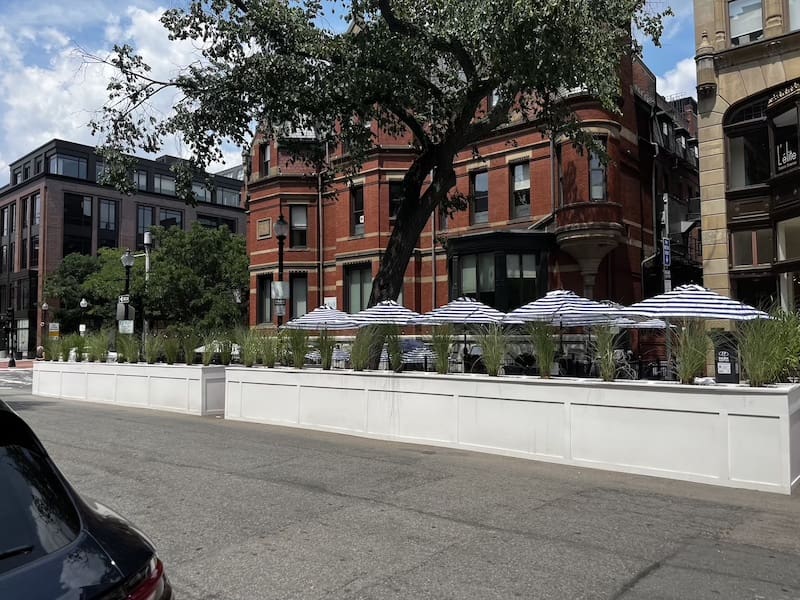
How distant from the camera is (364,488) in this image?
7379mm

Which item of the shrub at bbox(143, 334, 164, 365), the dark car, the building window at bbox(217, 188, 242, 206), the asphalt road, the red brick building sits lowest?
the asphalt road

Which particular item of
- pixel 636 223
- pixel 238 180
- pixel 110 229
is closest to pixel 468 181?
pixel 636 223

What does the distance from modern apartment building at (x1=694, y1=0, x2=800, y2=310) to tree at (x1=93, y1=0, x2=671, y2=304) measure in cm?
591

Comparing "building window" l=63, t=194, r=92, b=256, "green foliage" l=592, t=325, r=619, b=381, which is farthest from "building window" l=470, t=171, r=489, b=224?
"building window" l=63, t=194, r=92, b=256

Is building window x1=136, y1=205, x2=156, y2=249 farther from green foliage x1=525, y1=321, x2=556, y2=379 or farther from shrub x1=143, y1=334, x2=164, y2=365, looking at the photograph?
green foliage x1=525, y1=321, x2=556, y2=379

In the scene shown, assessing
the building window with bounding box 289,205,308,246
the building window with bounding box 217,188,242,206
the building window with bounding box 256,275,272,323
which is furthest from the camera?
the building window with bounding box 217,188,242,206

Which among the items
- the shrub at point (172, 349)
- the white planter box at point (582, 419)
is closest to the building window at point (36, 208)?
the shrub at point (172, 349)

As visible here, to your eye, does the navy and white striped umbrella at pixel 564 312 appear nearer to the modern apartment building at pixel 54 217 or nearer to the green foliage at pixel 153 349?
the green foliage at pixel 153 349

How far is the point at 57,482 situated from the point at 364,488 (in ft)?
17.3

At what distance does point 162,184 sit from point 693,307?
69877mm

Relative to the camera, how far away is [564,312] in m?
15.2

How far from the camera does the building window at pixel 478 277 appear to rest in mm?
24797

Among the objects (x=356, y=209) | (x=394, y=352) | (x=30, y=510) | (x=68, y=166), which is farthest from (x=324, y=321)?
(x=68, y=166)

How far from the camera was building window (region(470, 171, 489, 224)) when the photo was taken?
27.2 metres
